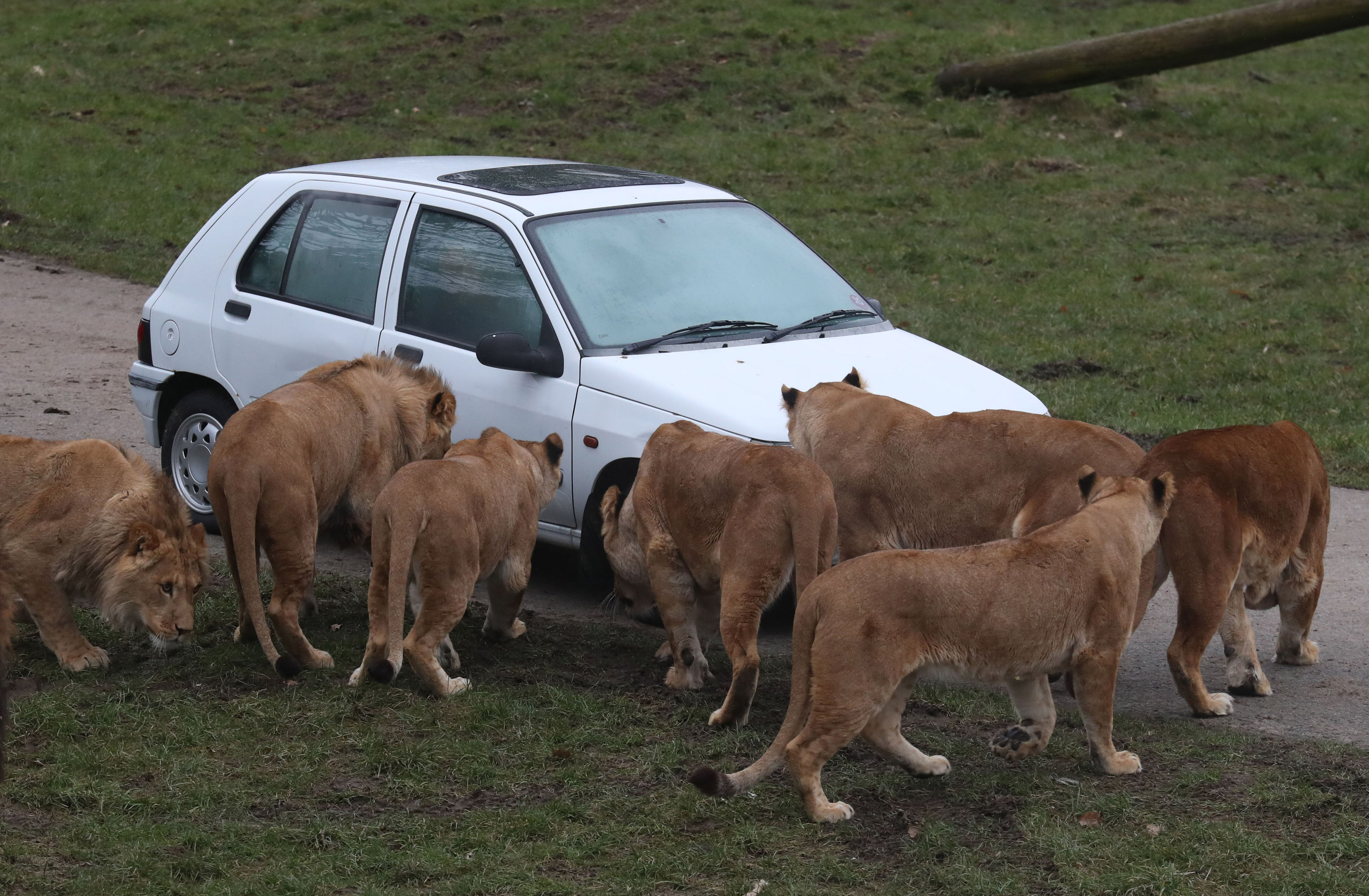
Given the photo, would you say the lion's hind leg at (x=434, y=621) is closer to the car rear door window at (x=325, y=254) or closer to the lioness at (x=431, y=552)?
the lioness at (x=431, y=552)

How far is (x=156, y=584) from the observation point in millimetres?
6004

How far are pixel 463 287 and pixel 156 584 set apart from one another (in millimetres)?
2083

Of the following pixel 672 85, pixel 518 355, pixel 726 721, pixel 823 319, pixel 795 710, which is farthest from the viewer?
pixel 672 85

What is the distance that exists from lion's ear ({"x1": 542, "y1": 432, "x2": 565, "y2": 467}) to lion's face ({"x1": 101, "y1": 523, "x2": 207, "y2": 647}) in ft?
4.83

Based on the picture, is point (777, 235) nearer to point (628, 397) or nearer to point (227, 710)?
point (628, 397)

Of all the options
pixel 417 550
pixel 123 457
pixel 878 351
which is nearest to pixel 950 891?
pixel 417 550

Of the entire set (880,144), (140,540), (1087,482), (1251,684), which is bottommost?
(1251,684)

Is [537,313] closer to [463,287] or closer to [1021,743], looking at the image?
[463,287]

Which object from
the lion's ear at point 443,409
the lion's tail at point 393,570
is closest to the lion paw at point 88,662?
the lion's tail at point 393,570

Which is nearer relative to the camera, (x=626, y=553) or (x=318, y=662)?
(x=318, y=662)

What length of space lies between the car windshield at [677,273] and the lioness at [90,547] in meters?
2.01

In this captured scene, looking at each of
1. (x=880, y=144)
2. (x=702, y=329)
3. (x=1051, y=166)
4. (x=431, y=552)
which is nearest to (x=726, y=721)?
(x=431, y=552)

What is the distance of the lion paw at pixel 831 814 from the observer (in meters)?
4.67

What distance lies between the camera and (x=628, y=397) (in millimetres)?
6473
